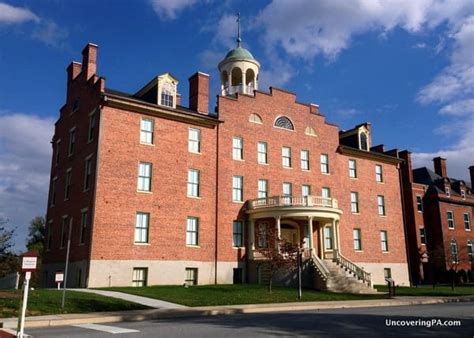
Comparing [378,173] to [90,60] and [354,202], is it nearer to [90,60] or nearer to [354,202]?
[354,202]

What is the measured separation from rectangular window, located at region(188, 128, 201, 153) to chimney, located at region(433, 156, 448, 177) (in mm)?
39989

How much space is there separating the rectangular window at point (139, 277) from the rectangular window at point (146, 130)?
27.3 ft

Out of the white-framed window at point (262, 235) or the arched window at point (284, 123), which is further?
the arched window at point (284, 123)

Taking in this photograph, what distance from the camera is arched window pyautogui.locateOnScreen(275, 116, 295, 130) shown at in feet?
124

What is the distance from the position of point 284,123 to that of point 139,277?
17.1 metres

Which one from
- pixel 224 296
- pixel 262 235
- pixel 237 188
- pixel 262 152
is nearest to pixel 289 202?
pixel 237 188

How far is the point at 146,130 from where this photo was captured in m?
31.2

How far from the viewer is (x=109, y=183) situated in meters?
28.9

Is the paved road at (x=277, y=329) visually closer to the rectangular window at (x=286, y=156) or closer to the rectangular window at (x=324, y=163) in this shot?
the rectangular window at (x=286, y=156)

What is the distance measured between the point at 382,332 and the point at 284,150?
26333 mm

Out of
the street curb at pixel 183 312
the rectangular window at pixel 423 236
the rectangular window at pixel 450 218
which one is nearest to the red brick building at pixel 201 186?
the street curb at pixel 183 312

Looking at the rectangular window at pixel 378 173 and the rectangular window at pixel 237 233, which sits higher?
the rectangular window at pixel 378 173

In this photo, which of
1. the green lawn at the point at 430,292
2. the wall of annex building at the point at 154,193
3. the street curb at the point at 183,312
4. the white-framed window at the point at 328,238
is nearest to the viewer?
the street curb at the point at 183,312

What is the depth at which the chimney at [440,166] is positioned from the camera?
6069cm
